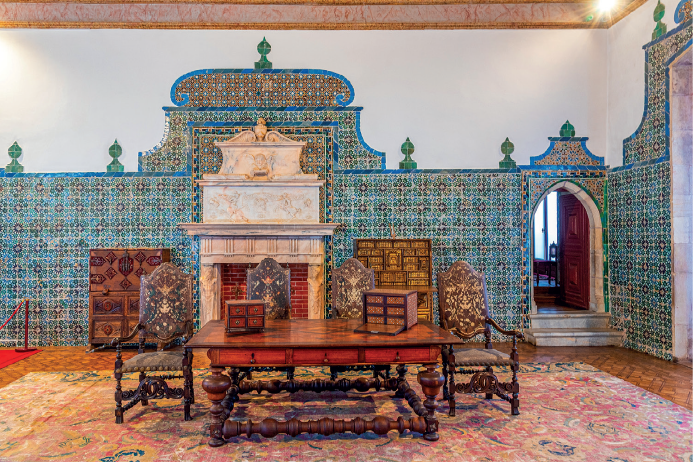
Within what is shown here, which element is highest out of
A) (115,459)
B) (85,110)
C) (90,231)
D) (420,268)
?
(85,110)

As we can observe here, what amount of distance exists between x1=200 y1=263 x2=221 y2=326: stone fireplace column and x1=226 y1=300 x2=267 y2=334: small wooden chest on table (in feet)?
9.82

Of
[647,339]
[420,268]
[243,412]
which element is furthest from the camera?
[420,268]

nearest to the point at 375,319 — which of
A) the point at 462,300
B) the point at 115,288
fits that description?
the point at 462,300

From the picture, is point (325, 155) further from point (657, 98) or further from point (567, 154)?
point (657, 98)

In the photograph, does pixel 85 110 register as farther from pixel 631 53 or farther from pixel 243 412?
pixel 631 53

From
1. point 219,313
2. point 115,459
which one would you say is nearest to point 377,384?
point 115,459

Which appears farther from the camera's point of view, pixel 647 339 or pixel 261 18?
pixel 261 18

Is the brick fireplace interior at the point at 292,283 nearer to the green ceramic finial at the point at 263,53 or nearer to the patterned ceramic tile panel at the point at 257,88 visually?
the patterned ceramic tile panel at the point at 257,88

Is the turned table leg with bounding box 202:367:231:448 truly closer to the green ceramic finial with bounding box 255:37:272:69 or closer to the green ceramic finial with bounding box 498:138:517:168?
the green ceramic finial with bounding box 255:37:272:69

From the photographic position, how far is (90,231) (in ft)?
21.2

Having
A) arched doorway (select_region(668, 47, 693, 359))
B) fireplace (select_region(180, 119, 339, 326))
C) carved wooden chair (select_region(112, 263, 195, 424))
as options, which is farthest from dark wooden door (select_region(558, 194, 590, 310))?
carved wooden chair (select_region(112, 263, 195, 424))

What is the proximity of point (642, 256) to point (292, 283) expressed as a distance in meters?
4.93

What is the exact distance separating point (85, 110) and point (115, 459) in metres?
5.38

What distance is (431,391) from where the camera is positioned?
10.8 feet
